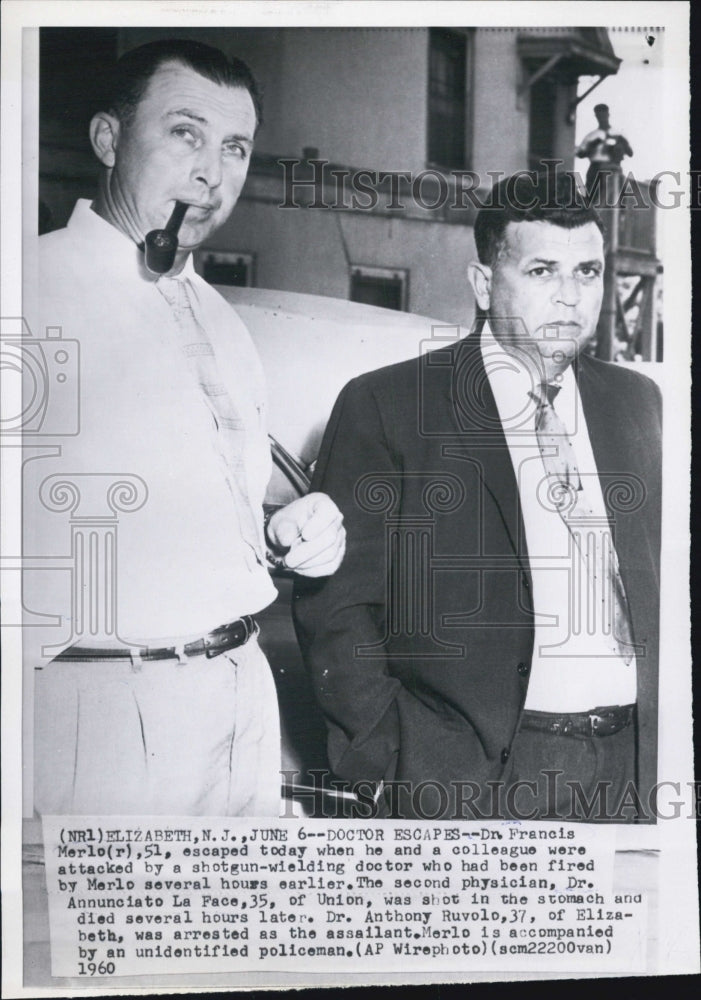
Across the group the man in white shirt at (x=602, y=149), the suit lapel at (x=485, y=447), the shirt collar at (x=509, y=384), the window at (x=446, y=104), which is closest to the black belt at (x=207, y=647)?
the suit lapel at (x=485, y=447)

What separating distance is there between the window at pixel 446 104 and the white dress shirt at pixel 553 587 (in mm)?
381

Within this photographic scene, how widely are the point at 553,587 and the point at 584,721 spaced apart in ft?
0.95

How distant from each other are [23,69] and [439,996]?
2.16m

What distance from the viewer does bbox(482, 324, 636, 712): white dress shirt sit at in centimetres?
210

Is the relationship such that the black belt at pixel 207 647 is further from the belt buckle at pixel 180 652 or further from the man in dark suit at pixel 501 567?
the man in dark suit at pixel 501 567

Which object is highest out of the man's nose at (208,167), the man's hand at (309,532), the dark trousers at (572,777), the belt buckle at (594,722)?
the man's nose at (208,167)

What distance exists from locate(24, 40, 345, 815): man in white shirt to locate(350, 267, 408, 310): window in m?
0.26

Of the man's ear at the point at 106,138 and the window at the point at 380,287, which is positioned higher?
the man's ear at the point at 106,138

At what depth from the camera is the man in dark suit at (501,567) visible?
6.82 feet

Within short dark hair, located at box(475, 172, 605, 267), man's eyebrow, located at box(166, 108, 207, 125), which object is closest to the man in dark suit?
short dark hair, located at box(475, 172, 605, 267)

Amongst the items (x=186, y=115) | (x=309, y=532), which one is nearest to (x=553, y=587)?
(x=309, y=532)

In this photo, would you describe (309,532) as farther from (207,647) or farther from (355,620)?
(207,647)

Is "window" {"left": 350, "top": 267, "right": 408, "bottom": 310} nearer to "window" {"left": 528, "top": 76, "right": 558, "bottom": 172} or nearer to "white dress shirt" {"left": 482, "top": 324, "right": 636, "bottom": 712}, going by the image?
"white dress shirt" {"left": 482, "top": 324, "right": 636, "bottom": 712}

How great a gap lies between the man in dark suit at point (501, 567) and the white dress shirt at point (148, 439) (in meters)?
0.18
